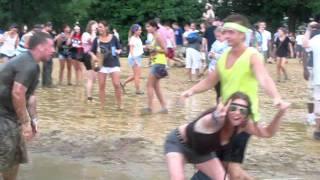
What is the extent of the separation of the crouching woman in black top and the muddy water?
7.74ft

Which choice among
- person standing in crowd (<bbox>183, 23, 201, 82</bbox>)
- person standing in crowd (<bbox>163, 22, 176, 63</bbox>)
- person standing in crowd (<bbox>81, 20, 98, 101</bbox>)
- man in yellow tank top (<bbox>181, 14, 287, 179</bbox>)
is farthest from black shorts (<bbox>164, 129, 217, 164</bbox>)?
person standing in crowd (<bbox>183, 23, 201, 82</bbox>)

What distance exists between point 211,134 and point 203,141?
12 cm

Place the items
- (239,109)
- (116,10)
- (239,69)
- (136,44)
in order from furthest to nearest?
(116,10)
(136,44)
(239,69)
(239,109)

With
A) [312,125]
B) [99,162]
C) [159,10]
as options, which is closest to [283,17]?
[159,10]

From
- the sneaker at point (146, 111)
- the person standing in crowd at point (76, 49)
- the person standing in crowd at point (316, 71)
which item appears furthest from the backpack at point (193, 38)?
the person standing in crowd at point (316, 71)

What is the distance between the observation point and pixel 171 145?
569 centimetres

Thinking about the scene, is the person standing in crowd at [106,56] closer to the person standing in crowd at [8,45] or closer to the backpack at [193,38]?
the person standing in crowd at [8,45]

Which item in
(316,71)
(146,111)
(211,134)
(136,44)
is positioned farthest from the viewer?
(136,44)

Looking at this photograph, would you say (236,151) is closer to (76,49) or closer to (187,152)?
(187,152)

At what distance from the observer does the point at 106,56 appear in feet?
42.2

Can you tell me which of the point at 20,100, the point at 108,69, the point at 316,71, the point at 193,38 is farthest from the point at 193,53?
the point at 20,100

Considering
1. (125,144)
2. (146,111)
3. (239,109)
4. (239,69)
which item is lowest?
(146,111)

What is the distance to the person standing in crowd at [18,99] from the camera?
6480mm

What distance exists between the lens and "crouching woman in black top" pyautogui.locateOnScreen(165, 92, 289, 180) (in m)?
5.12
